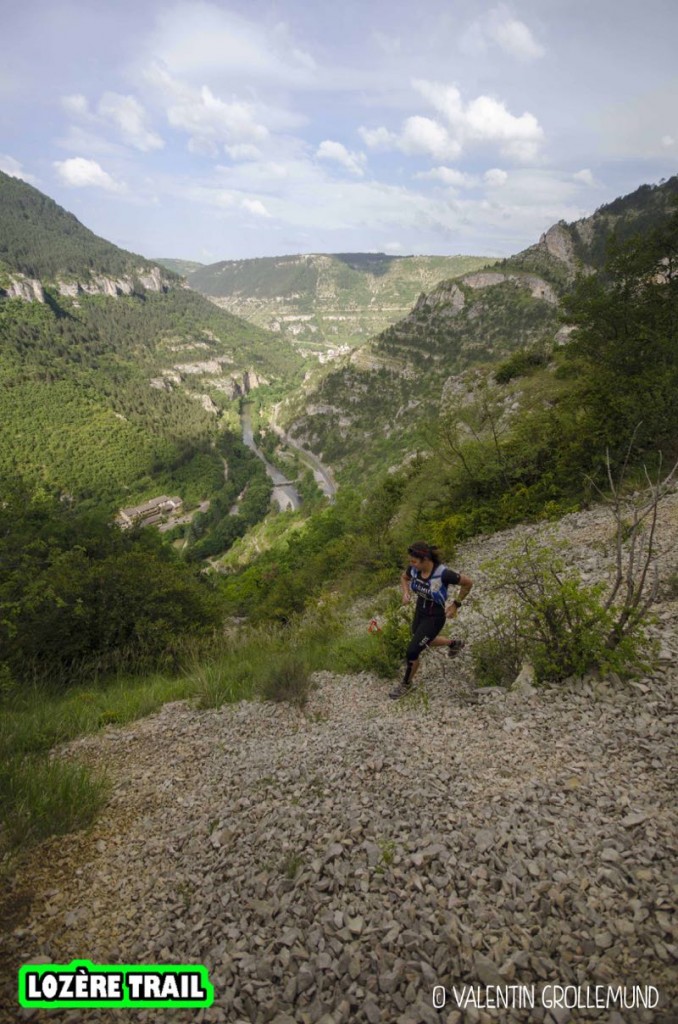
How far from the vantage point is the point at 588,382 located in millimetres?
15023

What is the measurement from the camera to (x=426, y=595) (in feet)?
19.5

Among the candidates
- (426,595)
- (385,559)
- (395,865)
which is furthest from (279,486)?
(395,865)

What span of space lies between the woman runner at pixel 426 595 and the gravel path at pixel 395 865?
2.78 feet

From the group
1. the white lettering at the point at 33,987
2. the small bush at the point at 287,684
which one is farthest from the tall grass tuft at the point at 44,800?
the small bush at the point at 287,684

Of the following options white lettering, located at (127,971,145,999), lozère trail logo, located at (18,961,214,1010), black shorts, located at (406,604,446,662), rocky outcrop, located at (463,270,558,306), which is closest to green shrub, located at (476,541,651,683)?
black shorts, located at (406,604,446,662)

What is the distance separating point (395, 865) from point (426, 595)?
3193 millimetres

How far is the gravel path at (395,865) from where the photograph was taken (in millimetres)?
2535

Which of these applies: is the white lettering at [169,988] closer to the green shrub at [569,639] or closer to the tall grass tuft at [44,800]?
the tall grass tuft at [44,800]

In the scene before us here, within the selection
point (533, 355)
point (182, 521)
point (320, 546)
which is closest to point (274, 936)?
point (320, 546)

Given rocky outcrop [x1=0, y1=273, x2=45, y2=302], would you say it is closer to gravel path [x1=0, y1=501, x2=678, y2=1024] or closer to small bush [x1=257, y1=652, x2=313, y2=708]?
small bush [x1=257, y1=652, x2=313, y2=708]

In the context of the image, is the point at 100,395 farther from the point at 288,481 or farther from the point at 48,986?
the point at 48,986

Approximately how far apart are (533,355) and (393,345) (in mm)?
85858

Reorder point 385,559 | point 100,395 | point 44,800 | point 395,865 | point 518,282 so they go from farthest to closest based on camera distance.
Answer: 1. point 100,395
2. point 518,282
3. point 385,559
4. point 44,800
5. point 395,865

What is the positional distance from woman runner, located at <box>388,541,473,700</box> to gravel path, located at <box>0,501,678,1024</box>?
2.78 feet
